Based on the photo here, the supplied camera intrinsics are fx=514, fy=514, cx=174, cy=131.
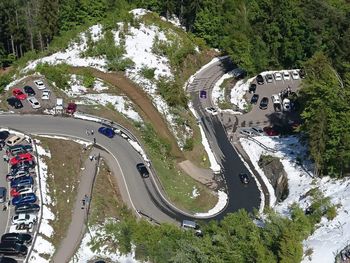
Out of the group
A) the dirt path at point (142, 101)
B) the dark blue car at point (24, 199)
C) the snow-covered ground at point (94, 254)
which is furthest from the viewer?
the dirt path at point (142, 101)

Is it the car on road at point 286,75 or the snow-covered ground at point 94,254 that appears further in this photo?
the car on road at point 286,75

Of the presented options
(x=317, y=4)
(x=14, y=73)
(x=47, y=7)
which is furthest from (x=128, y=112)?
(x=317, y=4)

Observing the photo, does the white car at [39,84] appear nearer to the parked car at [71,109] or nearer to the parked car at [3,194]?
the parked car at [71,109]

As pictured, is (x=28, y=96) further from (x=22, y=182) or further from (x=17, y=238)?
(x=17, y=238)

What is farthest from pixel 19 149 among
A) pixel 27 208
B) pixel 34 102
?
pixel 34 102

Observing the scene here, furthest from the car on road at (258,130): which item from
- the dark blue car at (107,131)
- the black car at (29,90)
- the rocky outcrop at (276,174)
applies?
the black car at (29,90)

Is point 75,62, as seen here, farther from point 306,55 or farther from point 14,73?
point 306,55
